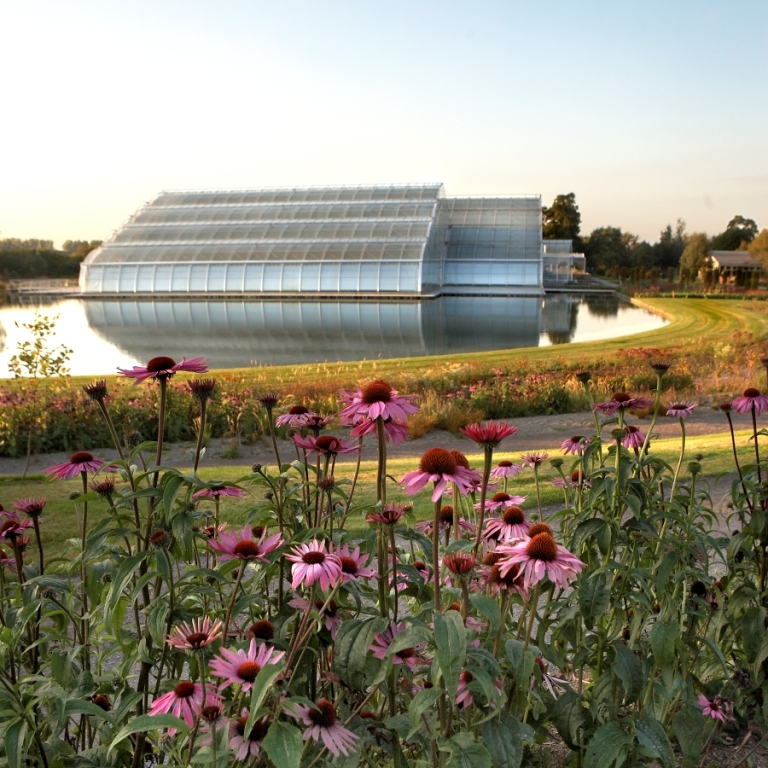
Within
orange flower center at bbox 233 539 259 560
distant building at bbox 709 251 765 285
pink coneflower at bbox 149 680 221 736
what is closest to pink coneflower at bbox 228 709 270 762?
pink coneflower at bbox 149 680 221 736

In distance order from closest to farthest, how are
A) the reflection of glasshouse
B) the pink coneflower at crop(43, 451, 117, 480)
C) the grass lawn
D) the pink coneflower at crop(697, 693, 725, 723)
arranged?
the pink coneflower at crop(43, 451, 117, 480)
the pink coneflower at crop(697, 693, 725, 723)
the grass lawn
the reflection of glasshouse

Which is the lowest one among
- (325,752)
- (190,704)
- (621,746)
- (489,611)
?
(621,746)

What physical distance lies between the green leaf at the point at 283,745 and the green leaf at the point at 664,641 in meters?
1.08

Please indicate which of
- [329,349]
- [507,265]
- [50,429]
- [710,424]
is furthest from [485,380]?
[507,265]

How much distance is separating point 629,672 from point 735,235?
86959mm

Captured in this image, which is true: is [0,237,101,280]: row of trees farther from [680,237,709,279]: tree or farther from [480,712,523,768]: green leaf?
[480,712,523,768]: green leaf

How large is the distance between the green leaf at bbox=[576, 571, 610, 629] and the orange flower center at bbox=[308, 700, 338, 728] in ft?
2.83

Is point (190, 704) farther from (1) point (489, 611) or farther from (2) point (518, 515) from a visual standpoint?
(2) point (518, 515)

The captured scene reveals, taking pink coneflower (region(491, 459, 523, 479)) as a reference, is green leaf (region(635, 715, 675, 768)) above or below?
below

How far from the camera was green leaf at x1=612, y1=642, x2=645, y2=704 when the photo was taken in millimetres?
1954

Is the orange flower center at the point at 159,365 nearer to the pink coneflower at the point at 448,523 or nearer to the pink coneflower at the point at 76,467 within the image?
the pink coneflower at the point at 76,467

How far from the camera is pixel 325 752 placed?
168cm

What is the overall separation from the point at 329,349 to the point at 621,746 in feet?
63.0

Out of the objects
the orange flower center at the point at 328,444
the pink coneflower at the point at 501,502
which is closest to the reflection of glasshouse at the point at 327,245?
the pink coneflower at the point at 501,502
